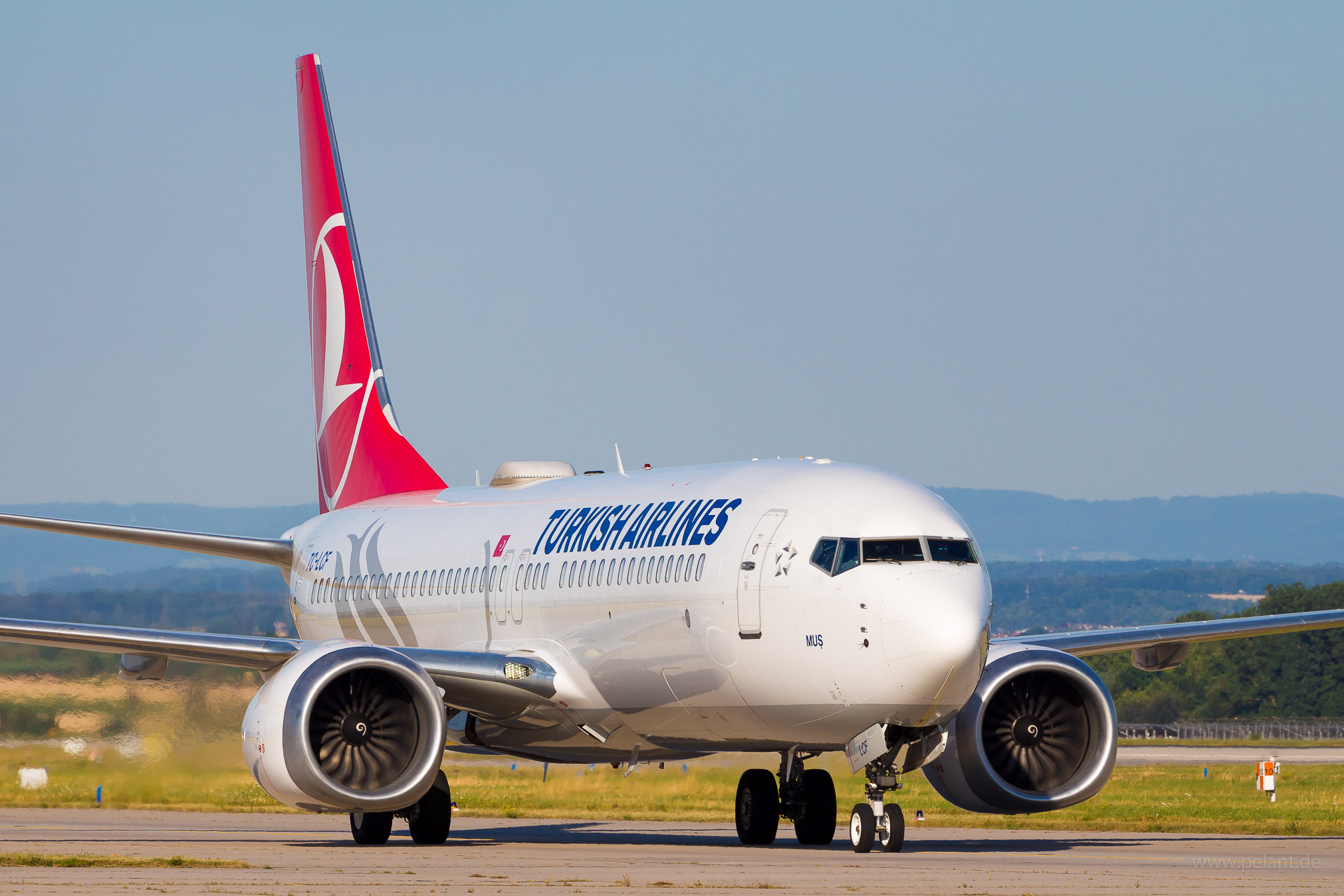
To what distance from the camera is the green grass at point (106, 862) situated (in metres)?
18.1

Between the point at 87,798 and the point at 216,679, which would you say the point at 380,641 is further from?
the point at 87,798

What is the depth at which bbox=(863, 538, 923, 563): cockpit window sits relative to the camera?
18703 millimetres

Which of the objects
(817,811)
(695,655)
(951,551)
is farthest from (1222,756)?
(951,551)

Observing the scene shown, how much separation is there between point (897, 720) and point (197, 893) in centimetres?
682

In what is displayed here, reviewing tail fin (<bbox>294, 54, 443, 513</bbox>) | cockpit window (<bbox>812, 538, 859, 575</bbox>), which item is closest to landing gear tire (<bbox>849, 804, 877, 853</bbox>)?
cockpit window (<bbox>812, 538, 859, 575</bbox>)

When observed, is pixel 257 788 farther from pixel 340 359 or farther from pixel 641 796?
pixel 340 359

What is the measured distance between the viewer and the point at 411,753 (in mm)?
21438

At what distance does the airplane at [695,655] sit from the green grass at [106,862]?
6.08 feet

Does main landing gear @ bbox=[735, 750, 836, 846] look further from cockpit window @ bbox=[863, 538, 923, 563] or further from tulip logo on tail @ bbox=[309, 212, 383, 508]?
tulip logo on tail @ bbox=[309, 212, 383, 508]

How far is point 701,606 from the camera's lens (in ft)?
67.2

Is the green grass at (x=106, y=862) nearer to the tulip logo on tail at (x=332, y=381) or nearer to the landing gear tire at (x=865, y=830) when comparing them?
the landing gear tire at (x=865, y=830)

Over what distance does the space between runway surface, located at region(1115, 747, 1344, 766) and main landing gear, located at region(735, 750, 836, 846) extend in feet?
98.2

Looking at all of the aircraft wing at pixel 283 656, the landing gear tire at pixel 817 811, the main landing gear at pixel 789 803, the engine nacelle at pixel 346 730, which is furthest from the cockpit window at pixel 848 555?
the aircraft wing at pixel 283 656

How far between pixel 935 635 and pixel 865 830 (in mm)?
2403
